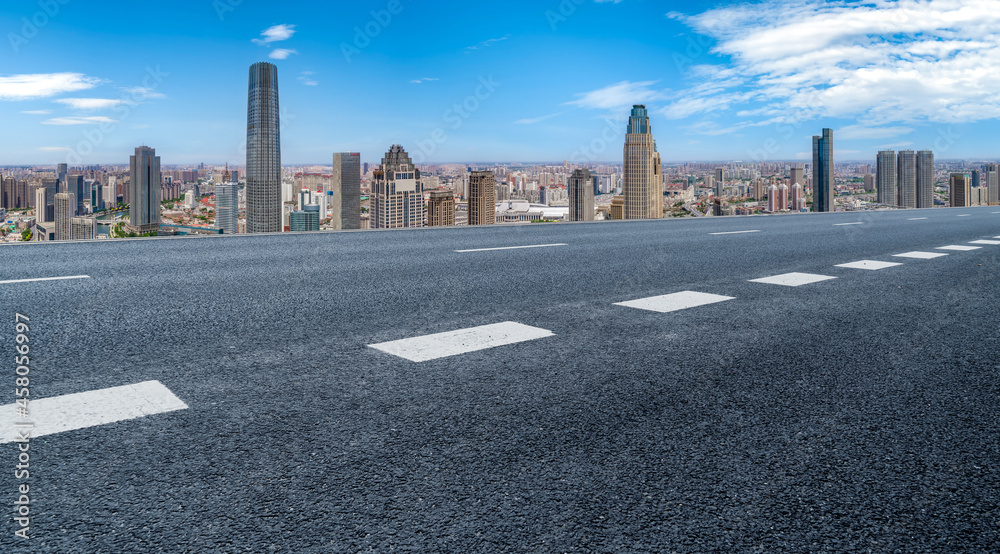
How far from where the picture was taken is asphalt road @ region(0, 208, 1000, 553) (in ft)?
4.77

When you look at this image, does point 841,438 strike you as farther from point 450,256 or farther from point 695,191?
point 695,191

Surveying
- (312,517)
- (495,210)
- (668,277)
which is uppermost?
(495,210)

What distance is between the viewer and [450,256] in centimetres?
657

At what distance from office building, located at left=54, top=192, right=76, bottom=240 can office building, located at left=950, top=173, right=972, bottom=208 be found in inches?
1169

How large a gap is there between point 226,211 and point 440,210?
386cm

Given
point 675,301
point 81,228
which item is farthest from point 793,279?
point 81,228

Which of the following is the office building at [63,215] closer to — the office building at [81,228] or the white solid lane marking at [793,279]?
the office building at [81,228]

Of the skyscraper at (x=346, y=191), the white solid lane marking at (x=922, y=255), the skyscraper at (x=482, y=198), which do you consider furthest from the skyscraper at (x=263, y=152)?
the white solid lane marking at (x=922, y=255)

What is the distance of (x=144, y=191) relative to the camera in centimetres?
1301

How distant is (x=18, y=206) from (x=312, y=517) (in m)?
13.0

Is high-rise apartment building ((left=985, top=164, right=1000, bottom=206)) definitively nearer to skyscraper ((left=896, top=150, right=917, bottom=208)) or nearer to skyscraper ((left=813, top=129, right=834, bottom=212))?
skyscraper ((left=896, top=150, right=917, bottom=208))

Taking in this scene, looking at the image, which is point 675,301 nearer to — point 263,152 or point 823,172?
point 823,172

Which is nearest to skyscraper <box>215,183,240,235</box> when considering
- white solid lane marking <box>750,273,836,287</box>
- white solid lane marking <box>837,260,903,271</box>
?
white solid lane marking <box>750,273,836,287</box>

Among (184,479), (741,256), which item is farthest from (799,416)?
(741,256)
